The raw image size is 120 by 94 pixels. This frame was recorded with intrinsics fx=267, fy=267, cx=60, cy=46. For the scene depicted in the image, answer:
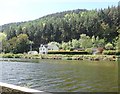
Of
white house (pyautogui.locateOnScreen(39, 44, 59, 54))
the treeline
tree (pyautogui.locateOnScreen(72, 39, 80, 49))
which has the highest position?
the treeline

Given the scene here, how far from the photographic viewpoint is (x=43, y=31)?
8.36 meters

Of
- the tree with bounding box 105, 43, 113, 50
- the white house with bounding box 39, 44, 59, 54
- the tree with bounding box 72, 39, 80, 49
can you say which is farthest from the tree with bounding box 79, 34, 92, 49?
the white house with bounding box 39, 44, 59, 54

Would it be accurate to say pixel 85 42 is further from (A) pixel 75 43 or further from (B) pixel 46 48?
(B) pixel 46 48

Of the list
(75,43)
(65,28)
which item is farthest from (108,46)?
(65,28)

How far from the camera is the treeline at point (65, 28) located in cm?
753

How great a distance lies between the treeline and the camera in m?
7.53

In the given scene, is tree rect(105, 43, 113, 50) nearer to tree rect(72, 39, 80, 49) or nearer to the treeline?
the treeline

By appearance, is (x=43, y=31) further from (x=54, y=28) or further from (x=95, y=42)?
(x=95, y=42)

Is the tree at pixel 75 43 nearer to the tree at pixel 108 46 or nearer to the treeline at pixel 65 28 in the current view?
the treeline at pixel 65 28

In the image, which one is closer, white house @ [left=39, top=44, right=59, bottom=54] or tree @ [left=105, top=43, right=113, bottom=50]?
tree @ [left=105, top=43, right=113, bottom=50]

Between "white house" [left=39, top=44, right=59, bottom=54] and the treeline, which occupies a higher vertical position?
the treeline

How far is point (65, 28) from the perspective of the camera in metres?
8.35

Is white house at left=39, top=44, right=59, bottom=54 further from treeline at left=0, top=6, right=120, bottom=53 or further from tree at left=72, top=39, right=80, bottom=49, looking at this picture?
tree at left=72, top=39, right=80, bottom=49

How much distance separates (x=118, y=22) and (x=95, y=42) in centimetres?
106
